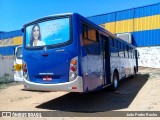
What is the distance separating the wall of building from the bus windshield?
66.7ft

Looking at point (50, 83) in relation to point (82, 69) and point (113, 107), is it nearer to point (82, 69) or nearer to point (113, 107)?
point (82, 69)

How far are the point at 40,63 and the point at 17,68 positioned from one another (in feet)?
19.9

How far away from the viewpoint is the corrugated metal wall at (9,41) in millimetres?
40781

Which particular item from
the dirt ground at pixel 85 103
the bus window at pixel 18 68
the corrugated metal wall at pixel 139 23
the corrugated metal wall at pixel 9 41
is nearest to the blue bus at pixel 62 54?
the dirt ground at pixel 85 103

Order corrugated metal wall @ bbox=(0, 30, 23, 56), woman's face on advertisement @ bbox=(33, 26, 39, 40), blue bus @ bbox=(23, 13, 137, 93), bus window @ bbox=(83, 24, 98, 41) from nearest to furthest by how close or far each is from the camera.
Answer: blue bus @ bbox=(23, 13, 137, 93) → bus window @ bbox=(83, 24, 98, 41) → woman's face on advertisement @ bbox=(33, 26, 39, 40) → corrugated metal wall @ bbox=(0, 30, 23, 56)

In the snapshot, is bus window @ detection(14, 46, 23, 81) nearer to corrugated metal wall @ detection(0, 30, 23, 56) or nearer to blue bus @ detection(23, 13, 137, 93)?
blue bus @ detection(23, 13, 137, 93)

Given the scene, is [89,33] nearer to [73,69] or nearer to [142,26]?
[73,69]

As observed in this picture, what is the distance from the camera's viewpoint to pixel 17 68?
14.0 metres

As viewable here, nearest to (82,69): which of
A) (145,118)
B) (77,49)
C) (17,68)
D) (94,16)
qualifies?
(77,49)

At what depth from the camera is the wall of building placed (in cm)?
2678

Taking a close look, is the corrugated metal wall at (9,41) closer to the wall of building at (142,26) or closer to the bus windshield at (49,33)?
the wall of building at (142,26)

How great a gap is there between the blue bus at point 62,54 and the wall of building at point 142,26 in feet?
62.0

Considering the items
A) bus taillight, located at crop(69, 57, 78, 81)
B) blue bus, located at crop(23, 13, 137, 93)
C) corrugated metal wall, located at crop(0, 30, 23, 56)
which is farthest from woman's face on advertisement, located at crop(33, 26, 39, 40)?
corrugated metal wall, located at crop(0, 30, 23, 56)

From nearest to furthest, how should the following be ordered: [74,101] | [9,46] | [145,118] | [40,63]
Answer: [145,118]
[40,63]
[74,101]
[9,46]
